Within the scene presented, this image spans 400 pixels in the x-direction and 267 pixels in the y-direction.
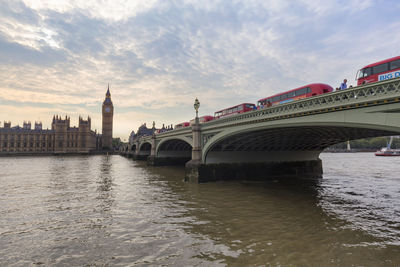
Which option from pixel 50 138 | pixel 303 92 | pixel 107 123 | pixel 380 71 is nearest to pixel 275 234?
pixel 380 71

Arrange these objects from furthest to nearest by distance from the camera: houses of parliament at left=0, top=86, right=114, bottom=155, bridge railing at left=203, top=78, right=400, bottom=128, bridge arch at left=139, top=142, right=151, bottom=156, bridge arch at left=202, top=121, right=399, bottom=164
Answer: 1. houses of parliament at left=0, top=86, right=114, bottom=155
2. bridge arch at left=139, top=142, right=151, bottom=156
3. bridge arch at left=202, top=121, right=399, bottom=164
4. bridge railing at left=203, top=78, right=400, bottom=128

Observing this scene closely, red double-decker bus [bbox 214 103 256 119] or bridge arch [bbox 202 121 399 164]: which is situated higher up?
red double-decker bus [bbox 214 103 256 119]

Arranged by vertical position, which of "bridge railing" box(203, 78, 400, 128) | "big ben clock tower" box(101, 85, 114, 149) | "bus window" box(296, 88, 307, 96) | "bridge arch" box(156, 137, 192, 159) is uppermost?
"big ben clock tower" box(101, 85, 114, 149)

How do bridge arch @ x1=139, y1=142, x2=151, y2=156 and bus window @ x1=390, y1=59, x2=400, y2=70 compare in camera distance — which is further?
bridge arch @ x1=139, y1=142, x2=151, y2=156

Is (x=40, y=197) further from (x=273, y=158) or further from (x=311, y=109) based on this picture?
(x=273, y=158)

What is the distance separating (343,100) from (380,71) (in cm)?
313

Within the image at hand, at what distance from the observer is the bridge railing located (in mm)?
8622

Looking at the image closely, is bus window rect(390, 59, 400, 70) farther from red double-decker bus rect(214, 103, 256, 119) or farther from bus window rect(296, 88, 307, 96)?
red double-decker bus rect(214, 103, 256, 119)

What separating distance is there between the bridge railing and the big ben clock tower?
5155 inches

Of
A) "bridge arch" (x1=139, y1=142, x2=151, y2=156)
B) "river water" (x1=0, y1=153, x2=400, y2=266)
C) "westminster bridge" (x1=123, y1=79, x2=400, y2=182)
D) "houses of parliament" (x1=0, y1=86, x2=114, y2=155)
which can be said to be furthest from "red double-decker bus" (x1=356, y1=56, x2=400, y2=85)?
"houses of parliament" (x1=0, y1=86, x2=114, y2=155)

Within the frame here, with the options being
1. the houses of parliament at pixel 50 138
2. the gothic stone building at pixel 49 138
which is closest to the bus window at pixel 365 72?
the houses of parliament at pixel 50 138

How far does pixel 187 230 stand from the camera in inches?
349

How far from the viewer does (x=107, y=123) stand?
13738cm

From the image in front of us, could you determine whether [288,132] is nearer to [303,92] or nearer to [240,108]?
[303,92]
